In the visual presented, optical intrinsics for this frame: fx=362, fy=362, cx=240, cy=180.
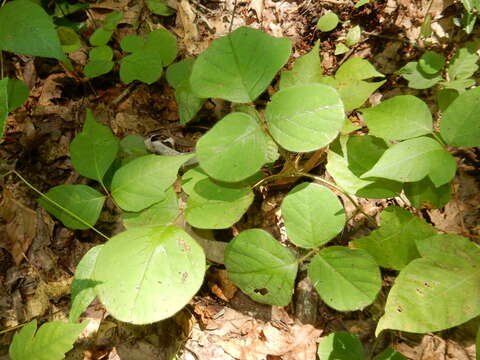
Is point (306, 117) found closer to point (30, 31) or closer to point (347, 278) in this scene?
point (347, 278)

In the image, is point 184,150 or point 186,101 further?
point 184,150

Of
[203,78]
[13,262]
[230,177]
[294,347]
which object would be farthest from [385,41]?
[13,262]

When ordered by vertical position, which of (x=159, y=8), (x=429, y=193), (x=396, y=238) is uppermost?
(x=159, y=8)

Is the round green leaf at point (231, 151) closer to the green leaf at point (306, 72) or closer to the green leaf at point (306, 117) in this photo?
the green leaf at point (306, 117)

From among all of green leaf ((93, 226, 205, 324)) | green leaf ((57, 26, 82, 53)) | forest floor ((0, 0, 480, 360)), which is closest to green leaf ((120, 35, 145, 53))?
forest floor ((0, 0, 480, 360))

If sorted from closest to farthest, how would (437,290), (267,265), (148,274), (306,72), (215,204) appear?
(437,290) < (148,274) < (267,265) < (215,204) < (306,72)

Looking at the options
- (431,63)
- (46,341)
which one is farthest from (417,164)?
(46,341)
